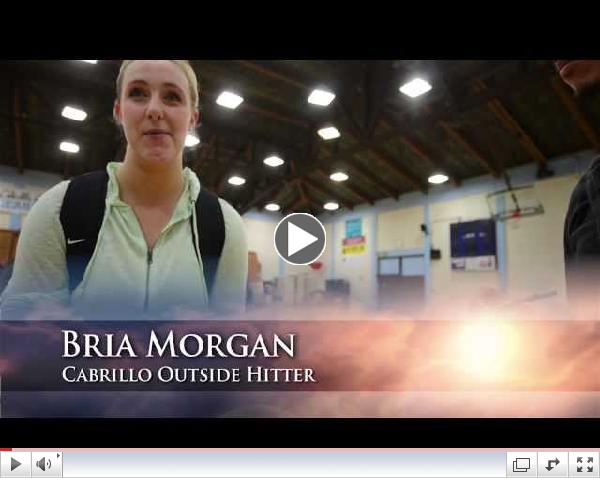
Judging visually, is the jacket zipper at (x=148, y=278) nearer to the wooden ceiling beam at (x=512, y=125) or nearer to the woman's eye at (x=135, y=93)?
the woman's eye at (x=135, y=93)

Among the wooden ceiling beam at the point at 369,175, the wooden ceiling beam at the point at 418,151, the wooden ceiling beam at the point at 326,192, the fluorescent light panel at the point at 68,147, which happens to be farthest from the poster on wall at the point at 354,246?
the fluorescent light panel at the point at 68,147

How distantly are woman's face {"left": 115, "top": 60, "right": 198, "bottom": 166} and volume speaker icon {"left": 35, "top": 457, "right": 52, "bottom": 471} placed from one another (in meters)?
0.78

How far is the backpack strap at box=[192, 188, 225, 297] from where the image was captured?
3.15ft

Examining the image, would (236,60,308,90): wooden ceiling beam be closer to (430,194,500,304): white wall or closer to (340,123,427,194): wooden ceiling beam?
(340,123,427,194): wooden ceiling beam

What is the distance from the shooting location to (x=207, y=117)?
3.29ft

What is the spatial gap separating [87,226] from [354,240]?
76 centimetres

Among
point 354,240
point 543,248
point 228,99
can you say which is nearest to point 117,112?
point 228,99

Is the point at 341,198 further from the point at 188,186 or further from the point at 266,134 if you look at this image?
the point at 188,186

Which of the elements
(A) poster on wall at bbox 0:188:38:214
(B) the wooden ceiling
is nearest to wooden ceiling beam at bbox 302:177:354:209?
(B) the wooden ceiling

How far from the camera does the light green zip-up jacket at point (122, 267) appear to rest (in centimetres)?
90

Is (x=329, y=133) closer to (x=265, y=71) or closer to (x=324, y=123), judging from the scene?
(x=324, y=123)
